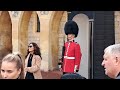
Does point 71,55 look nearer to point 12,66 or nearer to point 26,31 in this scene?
point 12,66

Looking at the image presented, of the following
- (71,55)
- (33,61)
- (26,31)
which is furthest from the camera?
(26,31)

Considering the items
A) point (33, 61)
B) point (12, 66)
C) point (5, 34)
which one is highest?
point (5, 34)

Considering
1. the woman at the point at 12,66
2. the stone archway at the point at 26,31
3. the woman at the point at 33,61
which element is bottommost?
the woman at the point at 33,61

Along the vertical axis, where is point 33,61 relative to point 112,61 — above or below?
below

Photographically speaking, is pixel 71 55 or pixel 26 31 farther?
pixel 26 31

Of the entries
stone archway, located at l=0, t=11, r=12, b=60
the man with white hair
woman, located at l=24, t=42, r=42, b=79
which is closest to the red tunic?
woman, located at l=24, t=42, r=42, b=79

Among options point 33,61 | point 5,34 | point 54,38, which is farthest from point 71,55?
point 5,34

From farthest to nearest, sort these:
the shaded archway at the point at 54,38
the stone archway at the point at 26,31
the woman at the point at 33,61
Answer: the stone archway at the point at 26,31 → the shaded archway at the point at 54,38 → the woman at the point at 33,61

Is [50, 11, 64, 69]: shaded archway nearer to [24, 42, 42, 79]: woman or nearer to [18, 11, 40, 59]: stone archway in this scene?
[18, 11, 40, 59]: stone archway

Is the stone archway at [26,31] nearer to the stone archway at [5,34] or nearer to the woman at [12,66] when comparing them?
the stone archway at [5,34]

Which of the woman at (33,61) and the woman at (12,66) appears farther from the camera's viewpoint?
the woman at (33,61)

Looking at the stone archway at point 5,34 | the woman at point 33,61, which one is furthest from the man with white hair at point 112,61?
the stone archway at point 5,34
